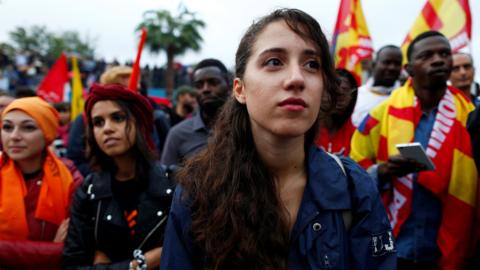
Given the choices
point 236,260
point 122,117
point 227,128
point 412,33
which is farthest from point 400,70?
point 236,260

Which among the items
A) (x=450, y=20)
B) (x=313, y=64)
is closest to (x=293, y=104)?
(x=313, y=64)

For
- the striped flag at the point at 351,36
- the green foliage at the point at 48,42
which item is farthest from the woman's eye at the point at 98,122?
the green foliage at the point at 48,42

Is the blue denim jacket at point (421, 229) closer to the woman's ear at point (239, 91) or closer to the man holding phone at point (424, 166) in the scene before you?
the man holding phone at point (424, 166)

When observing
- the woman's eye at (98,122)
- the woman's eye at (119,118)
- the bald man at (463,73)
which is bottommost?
the woman's eye at (98,122)

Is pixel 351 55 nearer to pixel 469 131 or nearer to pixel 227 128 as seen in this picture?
pixel 469 131

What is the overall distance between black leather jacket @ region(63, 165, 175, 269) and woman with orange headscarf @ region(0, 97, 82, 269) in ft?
0.82

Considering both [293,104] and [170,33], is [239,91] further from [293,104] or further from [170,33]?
[170,33]

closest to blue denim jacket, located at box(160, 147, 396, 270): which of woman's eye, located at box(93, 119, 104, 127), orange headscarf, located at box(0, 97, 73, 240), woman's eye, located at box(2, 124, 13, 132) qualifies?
woman's eye, located at box(93, 119, 104, 127)

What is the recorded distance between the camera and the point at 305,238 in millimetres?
1741

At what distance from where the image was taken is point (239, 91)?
2.02m

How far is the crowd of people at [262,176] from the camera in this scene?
5.80ft

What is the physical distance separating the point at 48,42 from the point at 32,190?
51.1 metres

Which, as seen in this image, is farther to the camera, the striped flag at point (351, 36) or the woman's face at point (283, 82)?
the striped flag at point (351, 36)

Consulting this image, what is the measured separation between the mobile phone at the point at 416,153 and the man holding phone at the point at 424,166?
42mm
